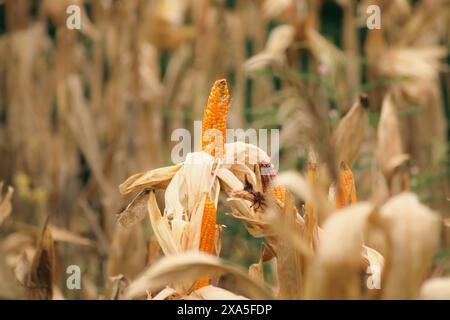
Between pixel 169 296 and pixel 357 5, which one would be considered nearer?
pixel 169 296

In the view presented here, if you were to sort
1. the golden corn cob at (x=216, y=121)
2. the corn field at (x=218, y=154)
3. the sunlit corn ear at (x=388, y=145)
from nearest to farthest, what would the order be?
the corn field at (x=218, y=154)
the golden corn cob at (x=216, y=121)
the sunlit corn ear at (x=388, y=145)

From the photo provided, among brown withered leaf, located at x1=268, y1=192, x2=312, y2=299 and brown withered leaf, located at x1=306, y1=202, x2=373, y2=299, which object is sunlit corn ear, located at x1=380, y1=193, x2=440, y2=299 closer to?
brown withered leaf, located at x1=306, y1=202, x2=373, y2=299

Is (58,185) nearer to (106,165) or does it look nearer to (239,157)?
(106,165)

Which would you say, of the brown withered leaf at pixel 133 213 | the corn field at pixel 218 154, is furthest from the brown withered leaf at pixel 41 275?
the brown withered leaf at pixel 133 213

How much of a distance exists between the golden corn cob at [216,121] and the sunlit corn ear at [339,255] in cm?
31

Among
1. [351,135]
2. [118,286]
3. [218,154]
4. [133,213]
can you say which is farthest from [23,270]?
[351,135]

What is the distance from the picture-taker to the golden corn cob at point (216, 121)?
3.20 ft

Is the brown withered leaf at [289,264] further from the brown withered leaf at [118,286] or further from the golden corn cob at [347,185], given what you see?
the brown withered leaf at [118,286]

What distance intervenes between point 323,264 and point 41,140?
2.17m

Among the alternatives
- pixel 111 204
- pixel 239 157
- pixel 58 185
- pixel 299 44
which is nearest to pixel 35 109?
pixel 58 185

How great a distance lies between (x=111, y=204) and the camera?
2.27 m

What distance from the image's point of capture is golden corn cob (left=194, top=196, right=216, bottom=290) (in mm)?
918

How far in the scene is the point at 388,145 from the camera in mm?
1412

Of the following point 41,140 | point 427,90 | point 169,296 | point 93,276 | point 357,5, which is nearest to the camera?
point 169,296
